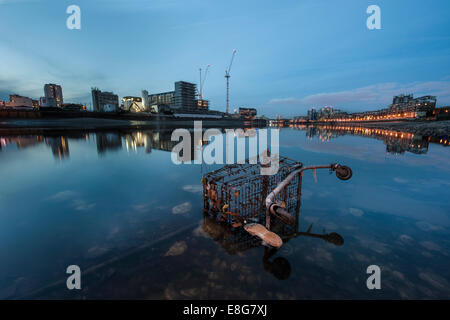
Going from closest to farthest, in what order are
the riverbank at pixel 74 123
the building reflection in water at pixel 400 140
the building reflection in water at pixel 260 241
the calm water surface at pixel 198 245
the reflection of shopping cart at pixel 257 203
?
the calm water surface at pixel 198 245 < the building reflection in water at pixel 260 241 < the reflection of shopping cart at pixel 257 203 < the building reflection in water at pixel 400 140 < the riverbank at pixel 74 123

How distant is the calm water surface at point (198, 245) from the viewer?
21.6 feet

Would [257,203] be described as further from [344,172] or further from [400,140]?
[400,140]

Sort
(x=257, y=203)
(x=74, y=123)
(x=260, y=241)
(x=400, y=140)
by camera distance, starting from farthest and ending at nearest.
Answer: (x=74, y=123)
(x=400, y=140)
(x=257, y=203)
(x=260, y=241)

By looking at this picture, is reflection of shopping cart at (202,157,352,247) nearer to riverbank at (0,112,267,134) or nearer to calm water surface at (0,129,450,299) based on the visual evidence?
calm water surface at (0,129,450,299)

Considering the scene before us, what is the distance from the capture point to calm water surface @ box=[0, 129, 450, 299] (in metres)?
6.58

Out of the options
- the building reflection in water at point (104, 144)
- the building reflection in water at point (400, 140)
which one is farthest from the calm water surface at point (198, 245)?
the building reflection in water at point (400, 140)

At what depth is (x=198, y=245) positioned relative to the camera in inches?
345

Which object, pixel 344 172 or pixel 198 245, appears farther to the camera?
pixel 344 172

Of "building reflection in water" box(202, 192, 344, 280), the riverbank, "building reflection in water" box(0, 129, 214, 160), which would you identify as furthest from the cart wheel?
the riverbank

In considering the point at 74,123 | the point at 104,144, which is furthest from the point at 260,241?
the point at 74,123

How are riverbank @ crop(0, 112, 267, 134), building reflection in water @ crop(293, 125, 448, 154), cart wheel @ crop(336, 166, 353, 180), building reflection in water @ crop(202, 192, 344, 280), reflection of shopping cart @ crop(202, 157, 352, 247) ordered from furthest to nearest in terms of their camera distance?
riverbank @ crop(0, 112, 267, 134) < building reflection in water @ crop(293, 125, 448, 154) < cart wheel @ crop(336, 166, 353, 180) < reflection of shopping cart @ crop(202, 157, 352, 247) < building reflection in water @ crop(202, 192, 344, 280)

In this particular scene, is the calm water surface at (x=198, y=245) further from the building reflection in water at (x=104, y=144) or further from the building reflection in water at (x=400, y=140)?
the building reflection in water at (x=400, y=140)

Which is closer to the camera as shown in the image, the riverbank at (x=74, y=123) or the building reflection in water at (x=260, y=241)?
the building reflection in water at (x=260, y=241)
